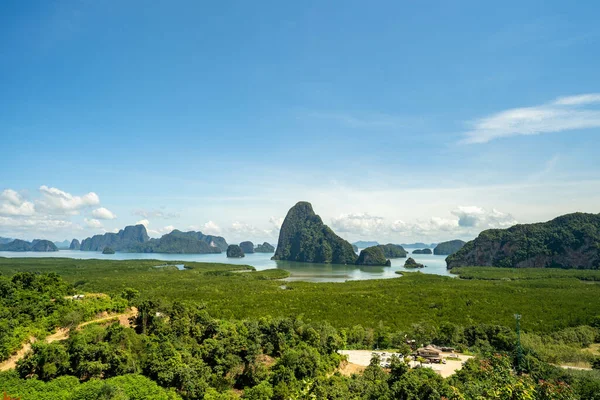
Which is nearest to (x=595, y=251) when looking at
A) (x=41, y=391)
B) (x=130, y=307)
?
(x=130, y=307)

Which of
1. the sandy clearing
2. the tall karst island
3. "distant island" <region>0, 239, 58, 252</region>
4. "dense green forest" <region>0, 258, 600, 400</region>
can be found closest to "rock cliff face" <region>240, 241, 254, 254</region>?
the tall karst island

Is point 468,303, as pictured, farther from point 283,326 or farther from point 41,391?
point 41,391

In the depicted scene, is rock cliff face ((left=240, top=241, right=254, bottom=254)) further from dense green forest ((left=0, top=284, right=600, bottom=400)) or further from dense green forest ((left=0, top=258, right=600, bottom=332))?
dense green forest ((left=0, top=284, right=600, bottom=400))

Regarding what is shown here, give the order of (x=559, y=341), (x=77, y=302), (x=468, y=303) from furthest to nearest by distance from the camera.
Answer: (x=468, y=303)
(x=559, y=341)
(x=77, y=302)

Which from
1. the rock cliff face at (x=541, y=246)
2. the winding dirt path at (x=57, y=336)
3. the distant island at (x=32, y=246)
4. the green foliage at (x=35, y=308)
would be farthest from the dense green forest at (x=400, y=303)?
the distant island at (x=32, y=246)

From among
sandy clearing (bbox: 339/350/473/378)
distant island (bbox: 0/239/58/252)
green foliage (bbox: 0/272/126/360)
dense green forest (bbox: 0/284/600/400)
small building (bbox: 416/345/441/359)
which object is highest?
distant island (bbox: 0/239/58/252)

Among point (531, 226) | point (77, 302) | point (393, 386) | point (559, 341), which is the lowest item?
point (559, 341)
